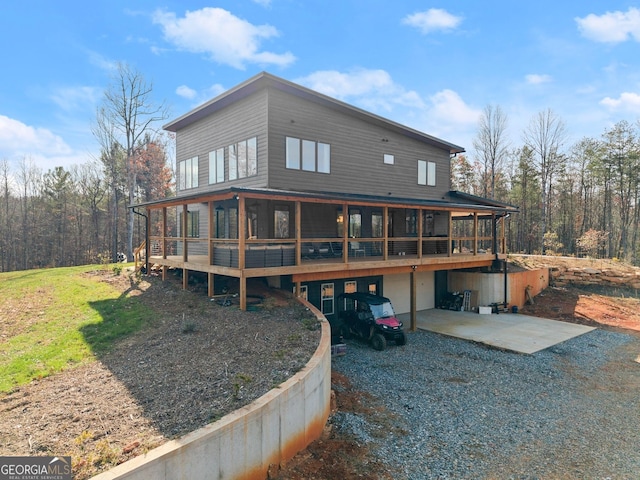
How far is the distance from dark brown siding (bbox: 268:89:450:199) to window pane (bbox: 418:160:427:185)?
0.25m

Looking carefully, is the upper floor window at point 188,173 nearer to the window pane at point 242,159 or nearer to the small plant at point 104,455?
the window pane at point 242,159

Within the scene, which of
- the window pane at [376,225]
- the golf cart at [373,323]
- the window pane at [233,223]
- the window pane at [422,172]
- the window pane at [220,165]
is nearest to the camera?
the golf cart at [373,323]

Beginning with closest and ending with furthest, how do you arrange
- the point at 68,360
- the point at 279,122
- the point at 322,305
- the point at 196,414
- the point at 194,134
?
the point at 196,414 < the point at 68,360 < the point at 279,122 < the point at 322,305 < the point at 194,134

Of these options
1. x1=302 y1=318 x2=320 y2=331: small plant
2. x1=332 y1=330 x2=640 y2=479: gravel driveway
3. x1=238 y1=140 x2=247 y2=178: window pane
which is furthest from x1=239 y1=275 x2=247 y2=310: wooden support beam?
x1=238 y1=140 x2=247 y2=178: window pane

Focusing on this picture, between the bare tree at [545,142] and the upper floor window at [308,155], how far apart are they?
Result: 2505 centimetres

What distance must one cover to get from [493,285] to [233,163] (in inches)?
551

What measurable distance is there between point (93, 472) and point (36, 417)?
2328 mm

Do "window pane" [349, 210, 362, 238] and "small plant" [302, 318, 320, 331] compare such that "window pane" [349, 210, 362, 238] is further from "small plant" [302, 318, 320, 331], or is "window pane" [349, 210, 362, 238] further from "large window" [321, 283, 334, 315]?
"small plant" [302, 318, 320, 331]

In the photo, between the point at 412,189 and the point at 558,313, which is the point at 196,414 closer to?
the point at 412,189

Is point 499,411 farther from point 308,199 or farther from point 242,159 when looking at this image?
point 242,159

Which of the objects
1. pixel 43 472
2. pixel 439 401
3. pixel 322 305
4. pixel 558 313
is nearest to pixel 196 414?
pixel 43 472

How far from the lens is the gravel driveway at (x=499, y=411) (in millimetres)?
5988

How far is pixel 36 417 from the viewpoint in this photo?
17.5ft

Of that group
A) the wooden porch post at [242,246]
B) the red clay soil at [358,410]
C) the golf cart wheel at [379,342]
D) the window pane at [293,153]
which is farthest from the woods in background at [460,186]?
the golf cart wheel at [379,342]
